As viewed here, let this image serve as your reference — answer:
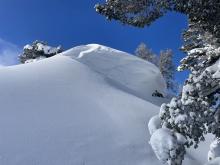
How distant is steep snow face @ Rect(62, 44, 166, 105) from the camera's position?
18.3 m

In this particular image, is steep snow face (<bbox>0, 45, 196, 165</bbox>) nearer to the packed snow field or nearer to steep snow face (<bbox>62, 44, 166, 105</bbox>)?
the packed snow field

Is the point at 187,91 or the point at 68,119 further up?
the point at 187,91

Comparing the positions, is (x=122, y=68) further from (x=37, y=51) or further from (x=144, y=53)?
(x=144, y=53)

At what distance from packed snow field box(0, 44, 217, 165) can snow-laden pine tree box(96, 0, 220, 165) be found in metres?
2.06

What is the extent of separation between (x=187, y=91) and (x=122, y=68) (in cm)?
1187

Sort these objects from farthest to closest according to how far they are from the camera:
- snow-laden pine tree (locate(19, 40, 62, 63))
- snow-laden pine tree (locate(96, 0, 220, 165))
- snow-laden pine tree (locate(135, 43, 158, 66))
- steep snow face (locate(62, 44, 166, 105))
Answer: snow-laden pine tree (locate(135, 43, 158, 66)), snow-laden pine tree (locate(19, 40, 62, 63)), steep snow face (locate(62, 44, 166, 105)), snow-laden pine tree (locate(96, 0, 220, 165))

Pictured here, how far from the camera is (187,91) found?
819 centimetres

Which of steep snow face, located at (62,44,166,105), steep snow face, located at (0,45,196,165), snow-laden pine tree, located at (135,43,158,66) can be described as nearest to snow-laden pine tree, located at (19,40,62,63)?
steep snow face, located at (62,44,166,105)

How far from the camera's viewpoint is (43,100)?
39.8ft

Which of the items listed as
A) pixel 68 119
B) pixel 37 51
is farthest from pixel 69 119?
pixel 37 51

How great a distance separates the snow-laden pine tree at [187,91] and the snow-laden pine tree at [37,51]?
20.6 metres

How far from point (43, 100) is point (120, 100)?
9.54 feet

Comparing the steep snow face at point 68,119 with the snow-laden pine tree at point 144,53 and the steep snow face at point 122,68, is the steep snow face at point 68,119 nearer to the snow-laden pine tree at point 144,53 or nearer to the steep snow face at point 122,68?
the steep snow face at point 122,68

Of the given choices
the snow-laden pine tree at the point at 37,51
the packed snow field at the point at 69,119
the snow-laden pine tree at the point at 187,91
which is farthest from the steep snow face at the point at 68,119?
the snow-laden pine tree at the point at 37,51
